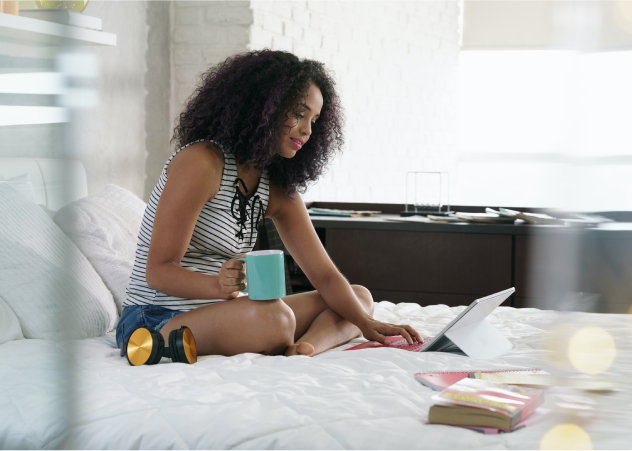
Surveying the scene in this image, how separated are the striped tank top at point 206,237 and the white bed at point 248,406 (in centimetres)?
24

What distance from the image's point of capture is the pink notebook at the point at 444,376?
1.08 meters

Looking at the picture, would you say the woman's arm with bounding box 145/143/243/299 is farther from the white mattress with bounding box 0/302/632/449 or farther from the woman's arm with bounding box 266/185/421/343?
the woman's arm with bounding box 266/185/421/343

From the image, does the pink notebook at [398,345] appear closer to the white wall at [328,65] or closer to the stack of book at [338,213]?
the white wall at [328,65]

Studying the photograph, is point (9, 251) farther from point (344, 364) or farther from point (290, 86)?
point (290, 86)

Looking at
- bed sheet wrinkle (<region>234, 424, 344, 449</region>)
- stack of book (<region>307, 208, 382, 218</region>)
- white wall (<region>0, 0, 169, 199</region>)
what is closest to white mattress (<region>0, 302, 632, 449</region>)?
bed sheet wrinkle (<region>234, 424, 344, 449</region>)

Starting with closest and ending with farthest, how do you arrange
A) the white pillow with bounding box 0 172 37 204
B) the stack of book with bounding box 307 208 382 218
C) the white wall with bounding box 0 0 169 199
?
1. the white pillow with bounding box 0 172 37 204
2. the white wall with bounding box 0 0 169 199
3. the stack of book with bounding box 307 208 382 218

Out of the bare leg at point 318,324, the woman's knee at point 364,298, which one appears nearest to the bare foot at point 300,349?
the bare leg at point 318,324

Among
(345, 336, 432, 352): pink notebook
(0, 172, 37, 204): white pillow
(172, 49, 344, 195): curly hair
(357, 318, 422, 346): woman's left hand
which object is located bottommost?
(345, 336, 432, 352): pink notebook

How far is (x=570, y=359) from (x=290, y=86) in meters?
1.20

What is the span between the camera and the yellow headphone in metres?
1.24

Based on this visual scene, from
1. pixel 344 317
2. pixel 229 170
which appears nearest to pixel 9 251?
pixel 229 170

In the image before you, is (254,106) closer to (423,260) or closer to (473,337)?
(473,337)

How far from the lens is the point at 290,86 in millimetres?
1517

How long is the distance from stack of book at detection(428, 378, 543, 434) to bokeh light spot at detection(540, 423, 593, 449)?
0.36m
